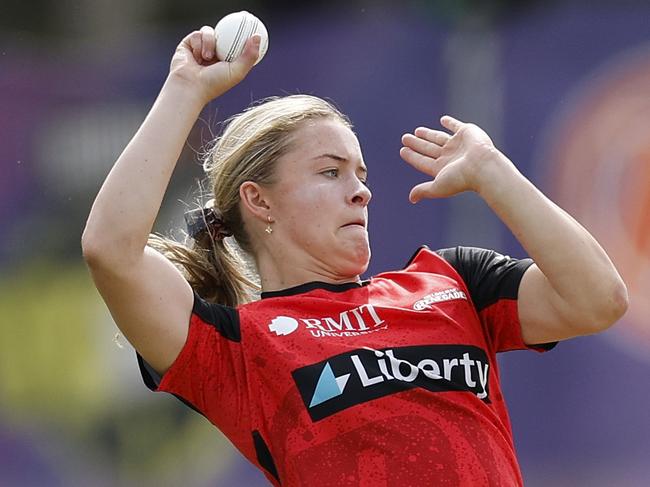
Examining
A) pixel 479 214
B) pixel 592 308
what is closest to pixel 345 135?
pixel 592 308

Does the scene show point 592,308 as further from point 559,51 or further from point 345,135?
point 559,51

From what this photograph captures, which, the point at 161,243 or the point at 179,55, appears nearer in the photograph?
the point at 179,55

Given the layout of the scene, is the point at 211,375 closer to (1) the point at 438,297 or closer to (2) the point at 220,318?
(2) the point at 220,318

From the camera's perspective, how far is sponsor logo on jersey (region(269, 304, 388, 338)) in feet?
9.34

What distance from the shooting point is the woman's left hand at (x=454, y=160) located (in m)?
2.83

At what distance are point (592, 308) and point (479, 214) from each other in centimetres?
313

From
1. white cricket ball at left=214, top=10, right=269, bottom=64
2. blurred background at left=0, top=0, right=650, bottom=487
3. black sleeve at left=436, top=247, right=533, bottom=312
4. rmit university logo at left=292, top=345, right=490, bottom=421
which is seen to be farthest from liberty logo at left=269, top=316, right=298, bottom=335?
blurred background at left=0, top=0, right=650, bottom=487

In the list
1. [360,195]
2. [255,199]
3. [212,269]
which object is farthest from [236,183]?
[360,195]

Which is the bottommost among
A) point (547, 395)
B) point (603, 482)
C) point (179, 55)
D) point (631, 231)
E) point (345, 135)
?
point (603, 482)

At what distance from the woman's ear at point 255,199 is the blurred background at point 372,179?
114 inches

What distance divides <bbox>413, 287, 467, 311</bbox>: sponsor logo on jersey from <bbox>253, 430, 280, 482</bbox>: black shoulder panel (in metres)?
0.51

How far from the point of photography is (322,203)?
301 centimetres

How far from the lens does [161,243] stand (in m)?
3.19

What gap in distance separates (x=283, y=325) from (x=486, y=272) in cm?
58
